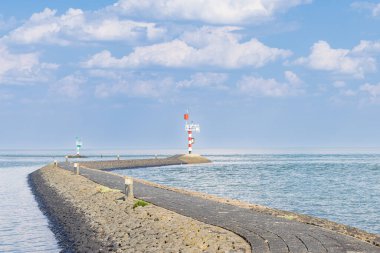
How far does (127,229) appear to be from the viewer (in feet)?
71.6

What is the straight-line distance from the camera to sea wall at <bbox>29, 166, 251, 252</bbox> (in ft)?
56.5

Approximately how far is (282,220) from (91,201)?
45.5ft

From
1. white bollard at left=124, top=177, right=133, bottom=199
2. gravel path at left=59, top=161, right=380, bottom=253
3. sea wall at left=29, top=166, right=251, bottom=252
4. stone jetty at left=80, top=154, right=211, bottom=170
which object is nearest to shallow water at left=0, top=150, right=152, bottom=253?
sea wall at left=29, top=166, right=251, bottom=252

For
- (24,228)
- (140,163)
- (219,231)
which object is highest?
(140,163)

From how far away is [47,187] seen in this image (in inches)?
1925

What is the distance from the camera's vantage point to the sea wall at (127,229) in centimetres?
1722

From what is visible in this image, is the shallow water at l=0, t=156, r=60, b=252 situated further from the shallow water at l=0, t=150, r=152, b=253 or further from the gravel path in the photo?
the gravel path

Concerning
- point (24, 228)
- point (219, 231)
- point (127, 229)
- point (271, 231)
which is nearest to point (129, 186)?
point (24, 228)

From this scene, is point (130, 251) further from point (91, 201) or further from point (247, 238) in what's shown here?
point (91, 201)

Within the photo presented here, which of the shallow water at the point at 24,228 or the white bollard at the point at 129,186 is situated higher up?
the white bollard at the point at 129,186

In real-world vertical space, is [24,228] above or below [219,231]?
below

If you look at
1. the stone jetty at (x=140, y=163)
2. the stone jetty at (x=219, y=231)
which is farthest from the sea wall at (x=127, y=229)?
the stone jetty at (x=140, y=163)

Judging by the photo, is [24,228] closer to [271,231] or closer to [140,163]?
[271,231]

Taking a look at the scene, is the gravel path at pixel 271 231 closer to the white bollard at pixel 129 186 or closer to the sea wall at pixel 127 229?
the sea wall at pixel 127 229
